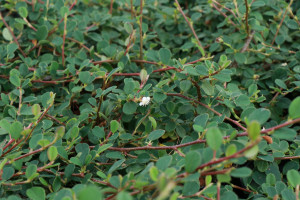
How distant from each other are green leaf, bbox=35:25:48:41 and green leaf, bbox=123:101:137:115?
0.64 metres

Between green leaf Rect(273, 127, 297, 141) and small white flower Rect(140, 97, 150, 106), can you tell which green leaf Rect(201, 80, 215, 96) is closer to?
small white flower Rect(140, 97, 150, 106)

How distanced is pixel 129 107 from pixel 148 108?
0.30 ft

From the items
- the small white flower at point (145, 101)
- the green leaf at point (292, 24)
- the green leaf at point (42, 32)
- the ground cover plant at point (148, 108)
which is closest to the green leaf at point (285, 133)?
the ground cover plant at point (148, 108)

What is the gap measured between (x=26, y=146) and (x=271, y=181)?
0.83 m

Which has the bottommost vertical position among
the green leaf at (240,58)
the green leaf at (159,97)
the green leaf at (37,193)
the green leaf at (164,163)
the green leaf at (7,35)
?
the green leaf at (37,193)

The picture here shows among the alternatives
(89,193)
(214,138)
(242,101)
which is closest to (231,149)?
(214,138)

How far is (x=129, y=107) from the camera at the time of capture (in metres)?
1.26

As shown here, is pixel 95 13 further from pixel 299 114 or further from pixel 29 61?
pixel 299 114

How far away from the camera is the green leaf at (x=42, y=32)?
5.40 feet

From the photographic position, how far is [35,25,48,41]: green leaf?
5.40 ft

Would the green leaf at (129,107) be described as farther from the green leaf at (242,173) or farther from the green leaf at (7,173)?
the green leaf at (242,173)

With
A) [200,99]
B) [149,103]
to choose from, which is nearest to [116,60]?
[149,103]

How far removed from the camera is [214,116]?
1249 mm

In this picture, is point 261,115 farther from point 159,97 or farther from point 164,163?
point 159,97
